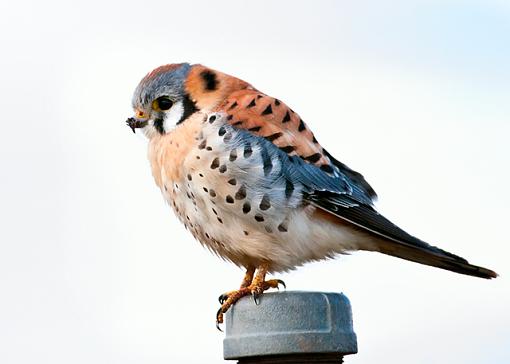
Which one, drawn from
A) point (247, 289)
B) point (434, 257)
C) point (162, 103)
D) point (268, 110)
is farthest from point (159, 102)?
point (434, 257)

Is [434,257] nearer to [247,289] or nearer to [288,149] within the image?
[288,149]

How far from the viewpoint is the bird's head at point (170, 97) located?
5383mm

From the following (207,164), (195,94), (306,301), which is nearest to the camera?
(306,301)

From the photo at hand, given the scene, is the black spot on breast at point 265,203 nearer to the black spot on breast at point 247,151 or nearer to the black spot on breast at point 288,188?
the black spot on breast at point 288,188

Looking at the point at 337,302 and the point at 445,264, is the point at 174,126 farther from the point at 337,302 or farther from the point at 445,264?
the point at 337,302

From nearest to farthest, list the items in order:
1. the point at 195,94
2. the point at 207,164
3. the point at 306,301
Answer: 1. the point at 306,301
2. the point at 207,164
3. the point at 195,94

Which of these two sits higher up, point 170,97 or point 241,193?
point 170,97

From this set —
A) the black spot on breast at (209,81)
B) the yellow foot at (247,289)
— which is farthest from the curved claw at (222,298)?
the black spot on breast at (209,81)

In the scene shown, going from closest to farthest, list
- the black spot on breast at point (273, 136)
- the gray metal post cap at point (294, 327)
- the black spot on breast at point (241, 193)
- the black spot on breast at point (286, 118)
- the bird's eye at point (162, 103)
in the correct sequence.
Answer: the gray metal post cap at point (294, 327)
the black spot on breast at point (241, 193)
the black spot on breast at point (273, 136)
the black spot on breast at point (286, 118)
the bird's eye at point (162, 103)

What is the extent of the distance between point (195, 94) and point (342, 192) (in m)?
0.90

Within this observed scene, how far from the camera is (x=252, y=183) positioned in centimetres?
502

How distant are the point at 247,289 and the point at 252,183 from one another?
0.54 meters

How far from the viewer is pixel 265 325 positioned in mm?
3715

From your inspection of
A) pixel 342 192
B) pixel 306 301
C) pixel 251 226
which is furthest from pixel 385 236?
pixel 306 301
